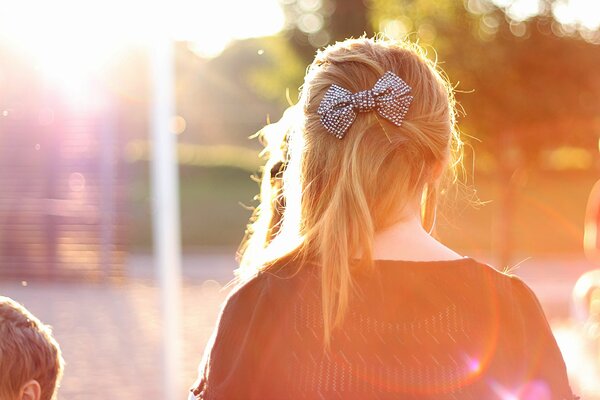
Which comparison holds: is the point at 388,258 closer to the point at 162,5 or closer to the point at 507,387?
the point at 507,387

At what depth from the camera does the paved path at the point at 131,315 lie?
610cm

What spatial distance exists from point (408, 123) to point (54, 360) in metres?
0.85

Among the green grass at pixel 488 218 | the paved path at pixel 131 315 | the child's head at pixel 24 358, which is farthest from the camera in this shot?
the green grass at pixel 488 218

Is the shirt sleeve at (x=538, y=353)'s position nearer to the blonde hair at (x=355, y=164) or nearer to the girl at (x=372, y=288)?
the girl at (x=372, y=288)

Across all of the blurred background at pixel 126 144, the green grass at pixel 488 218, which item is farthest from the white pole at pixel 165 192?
the green grass at pixel 488 218

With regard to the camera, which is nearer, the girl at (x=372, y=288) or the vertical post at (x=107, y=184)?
the girl at (x=372, y=288)

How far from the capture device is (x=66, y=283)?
11.3 metres

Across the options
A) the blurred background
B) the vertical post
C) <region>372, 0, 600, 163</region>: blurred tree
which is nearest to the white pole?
the blurred background

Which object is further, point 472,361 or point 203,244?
point 203,244

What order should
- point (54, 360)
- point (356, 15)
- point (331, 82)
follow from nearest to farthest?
1. point (331, 82)
2. point (54, 360)
3. point (356, 15)

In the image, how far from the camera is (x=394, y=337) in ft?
5.30

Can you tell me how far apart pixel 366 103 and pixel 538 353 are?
0.54 metres

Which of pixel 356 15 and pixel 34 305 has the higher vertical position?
pixel 356 15

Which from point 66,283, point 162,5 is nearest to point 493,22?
point 66,283
